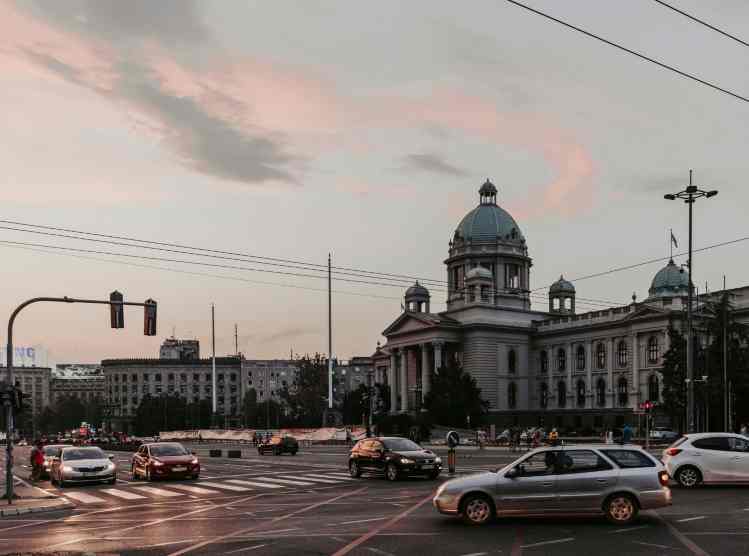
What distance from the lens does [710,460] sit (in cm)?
2586

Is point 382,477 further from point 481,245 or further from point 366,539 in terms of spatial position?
point 481,245

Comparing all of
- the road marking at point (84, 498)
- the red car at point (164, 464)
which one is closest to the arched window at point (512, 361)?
the red car at point (164, 464)

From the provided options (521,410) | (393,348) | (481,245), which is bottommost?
(521,410)

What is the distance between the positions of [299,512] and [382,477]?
12507mm

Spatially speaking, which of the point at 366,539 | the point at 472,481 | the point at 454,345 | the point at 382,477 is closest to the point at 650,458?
the point at 472,481

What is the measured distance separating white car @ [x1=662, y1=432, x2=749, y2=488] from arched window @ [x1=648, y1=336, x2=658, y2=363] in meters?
82.3

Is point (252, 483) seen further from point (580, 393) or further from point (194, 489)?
point (580, 393)

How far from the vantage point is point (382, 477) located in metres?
34.2

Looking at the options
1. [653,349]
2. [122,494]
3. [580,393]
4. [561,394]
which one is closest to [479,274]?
[561,394]

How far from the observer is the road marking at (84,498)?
2680cm

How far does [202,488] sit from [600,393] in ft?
300

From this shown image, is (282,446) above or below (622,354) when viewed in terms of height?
below

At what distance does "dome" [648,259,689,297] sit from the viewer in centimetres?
12069

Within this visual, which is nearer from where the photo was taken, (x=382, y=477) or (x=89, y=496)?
(x=89, y=496)
